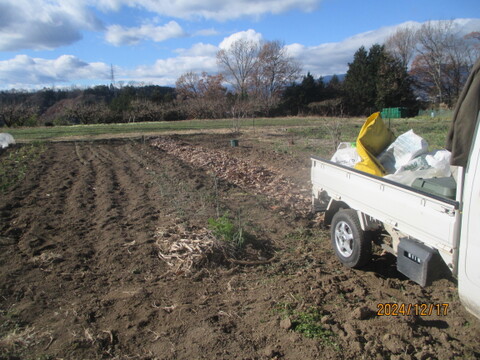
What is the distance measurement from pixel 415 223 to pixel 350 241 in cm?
119

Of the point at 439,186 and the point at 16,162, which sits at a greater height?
the point at 439,186

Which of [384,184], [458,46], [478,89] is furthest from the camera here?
[458,46]

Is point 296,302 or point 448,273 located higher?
point 448,273

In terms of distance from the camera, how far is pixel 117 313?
352 centimetres

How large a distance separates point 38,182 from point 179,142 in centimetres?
894

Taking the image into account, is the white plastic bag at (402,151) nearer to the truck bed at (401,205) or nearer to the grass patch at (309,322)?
the truck bed at (401,205)

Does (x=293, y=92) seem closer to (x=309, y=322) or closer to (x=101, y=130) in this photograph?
(x=101, y=130)

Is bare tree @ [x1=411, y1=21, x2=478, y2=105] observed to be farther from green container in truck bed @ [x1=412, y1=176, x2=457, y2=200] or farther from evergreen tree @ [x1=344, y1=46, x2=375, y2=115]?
green container in truck bed @ [x1=412, y1=176, x2=457, y2=200]

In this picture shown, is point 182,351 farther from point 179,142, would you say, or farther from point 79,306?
point 179,142

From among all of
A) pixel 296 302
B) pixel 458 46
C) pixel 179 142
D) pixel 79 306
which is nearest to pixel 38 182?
pixel 79 306

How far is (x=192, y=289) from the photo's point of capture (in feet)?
13.2

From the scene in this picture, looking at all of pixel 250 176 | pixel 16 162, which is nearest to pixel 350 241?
pixel 250 176
